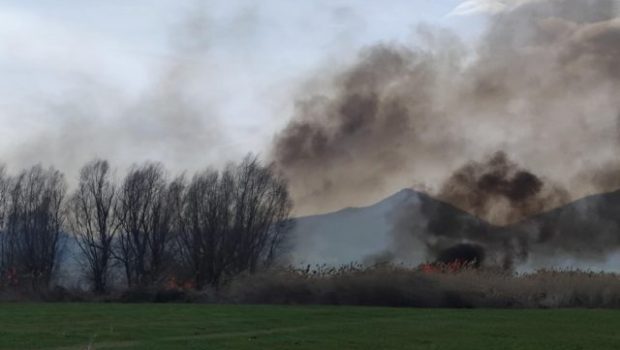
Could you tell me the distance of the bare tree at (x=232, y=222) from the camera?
5956 centimetres

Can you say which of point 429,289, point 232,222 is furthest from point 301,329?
point 232,222

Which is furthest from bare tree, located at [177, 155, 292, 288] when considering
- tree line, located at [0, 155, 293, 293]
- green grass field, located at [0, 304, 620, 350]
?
green grass field, located at [0, 304, 620, 350]

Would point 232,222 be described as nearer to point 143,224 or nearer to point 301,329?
point 143,224

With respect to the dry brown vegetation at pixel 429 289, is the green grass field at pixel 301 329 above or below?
below

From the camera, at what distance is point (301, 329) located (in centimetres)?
2308

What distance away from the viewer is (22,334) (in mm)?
21391

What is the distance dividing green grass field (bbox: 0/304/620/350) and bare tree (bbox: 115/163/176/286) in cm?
3121

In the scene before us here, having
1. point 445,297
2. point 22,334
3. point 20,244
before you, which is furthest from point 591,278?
point 20,244

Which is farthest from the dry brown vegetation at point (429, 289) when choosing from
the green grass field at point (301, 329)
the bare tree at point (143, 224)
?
the bare tree at point (143, 224)

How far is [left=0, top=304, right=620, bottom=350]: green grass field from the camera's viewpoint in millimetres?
19281

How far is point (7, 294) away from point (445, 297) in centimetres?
1985

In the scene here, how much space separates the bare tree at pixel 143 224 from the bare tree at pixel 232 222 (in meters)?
1.67

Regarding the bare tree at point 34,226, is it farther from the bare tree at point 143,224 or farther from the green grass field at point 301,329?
the green grass field at point 301,329

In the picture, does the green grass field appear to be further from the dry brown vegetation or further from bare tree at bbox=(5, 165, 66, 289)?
bare tree at bbox=(5, 165, 66, 289)
